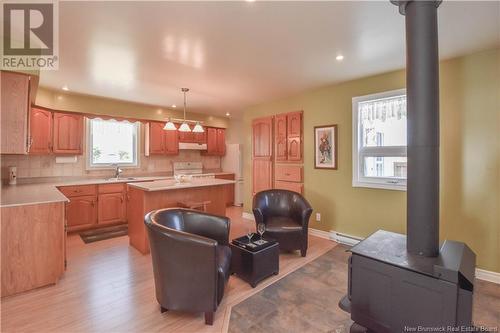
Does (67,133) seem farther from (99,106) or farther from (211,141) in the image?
(211,141)

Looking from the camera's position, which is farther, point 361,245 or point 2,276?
point 2,276

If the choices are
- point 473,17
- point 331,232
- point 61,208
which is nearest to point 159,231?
point 61,208

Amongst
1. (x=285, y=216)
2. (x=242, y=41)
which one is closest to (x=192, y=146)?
(x=285, y=216)

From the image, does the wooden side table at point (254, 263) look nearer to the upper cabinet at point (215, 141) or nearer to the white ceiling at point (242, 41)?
the white ceiling at point (242, 41)

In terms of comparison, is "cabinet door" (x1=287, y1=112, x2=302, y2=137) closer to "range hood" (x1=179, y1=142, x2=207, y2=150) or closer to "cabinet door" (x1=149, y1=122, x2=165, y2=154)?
"range hood" (x1=179, y1=142, x2=207, y2=150)

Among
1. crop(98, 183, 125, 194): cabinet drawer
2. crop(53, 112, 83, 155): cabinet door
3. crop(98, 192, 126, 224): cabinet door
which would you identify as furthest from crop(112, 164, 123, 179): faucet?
crop(53, 112, 83, 155): cabinet door

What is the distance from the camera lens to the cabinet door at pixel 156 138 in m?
5.54

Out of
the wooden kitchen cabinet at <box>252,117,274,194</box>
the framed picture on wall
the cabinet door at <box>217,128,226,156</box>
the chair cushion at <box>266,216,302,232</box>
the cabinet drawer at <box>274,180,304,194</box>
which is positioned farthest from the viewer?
the cabinet door at <box>217,128,226,156</box>

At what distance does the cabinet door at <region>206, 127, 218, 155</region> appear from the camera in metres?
6.68

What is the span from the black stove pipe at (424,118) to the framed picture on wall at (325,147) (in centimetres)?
223

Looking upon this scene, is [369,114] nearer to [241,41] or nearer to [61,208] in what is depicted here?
[241,41]

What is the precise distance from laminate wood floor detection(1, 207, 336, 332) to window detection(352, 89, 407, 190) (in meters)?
1.60

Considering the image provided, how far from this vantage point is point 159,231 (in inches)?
77.9

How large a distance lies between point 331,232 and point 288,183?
1195 millimetres
